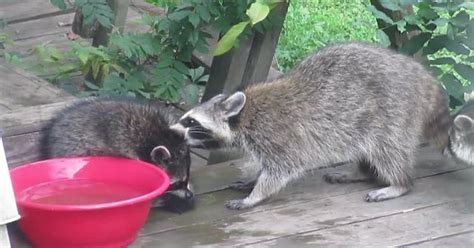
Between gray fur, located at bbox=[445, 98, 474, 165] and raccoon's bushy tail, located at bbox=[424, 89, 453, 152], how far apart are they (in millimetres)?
27

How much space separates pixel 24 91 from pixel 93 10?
Answer: 1.80 ft

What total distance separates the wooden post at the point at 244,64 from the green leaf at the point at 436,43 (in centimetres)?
66

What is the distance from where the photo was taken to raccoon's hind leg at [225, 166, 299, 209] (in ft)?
12.4

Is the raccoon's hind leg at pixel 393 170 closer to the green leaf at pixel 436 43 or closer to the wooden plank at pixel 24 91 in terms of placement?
the green leaf at pixel 436 43

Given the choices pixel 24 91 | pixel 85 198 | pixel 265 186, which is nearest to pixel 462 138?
pixel 265 186

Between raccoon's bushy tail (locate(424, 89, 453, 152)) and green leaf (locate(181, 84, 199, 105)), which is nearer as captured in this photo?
raccoon's bushy tail (locate(424, 89, 453, 152))

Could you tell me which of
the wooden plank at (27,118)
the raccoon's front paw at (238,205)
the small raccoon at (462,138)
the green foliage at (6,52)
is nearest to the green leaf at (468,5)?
the small raccoon at (462,138)

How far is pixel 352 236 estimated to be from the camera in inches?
138

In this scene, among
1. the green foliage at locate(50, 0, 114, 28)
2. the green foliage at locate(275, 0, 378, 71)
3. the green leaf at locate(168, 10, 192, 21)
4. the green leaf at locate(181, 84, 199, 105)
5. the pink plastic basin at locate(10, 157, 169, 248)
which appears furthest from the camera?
the green foliage at locate(275, 0, 378, 71)

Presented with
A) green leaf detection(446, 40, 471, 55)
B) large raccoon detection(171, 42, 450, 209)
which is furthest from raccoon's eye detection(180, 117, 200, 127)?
green leaf detection(446, 40, 471, 55)

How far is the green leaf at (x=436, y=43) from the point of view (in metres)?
4.52

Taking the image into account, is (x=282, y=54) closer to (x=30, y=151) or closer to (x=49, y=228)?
(x=30, y=151)

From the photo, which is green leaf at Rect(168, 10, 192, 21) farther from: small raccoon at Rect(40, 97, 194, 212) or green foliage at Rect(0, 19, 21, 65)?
green foliage at Rect(0, 19, 21, 65)

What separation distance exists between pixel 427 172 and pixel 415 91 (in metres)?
0.38
